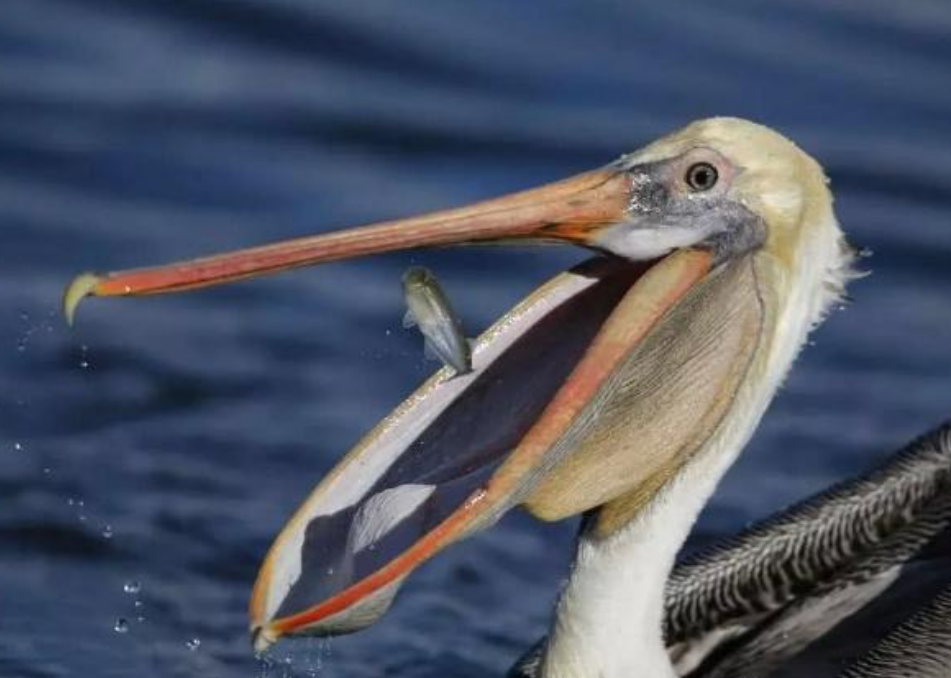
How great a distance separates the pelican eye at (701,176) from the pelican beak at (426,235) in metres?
0.11

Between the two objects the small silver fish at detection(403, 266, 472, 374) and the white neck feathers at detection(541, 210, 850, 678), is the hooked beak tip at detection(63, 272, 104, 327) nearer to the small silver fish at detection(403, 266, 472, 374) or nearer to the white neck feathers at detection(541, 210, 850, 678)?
the small silver fish at detection(403, 266, 472, 374)

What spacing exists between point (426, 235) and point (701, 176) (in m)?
0.56

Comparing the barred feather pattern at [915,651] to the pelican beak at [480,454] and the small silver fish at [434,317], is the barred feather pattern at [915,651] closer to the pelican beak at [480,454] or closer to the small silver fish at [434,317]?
the pelican beak at [480,454]

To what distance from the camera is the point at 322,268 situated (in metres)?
8.15

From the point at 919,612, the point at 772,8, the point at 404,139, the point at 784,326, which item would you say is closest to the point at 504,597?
the point at 919,612

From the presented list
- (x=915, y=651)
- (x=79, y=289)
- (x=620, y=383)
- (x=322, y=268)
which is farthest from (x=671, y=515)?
(x=322, y=268)

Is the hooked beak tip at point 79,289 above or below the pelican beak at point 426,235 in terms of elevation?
below

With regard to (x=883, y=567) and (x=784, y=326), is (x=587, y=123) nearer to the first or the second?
(x=883, y=567)

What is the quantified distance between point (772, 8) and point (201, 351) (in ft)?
11.1

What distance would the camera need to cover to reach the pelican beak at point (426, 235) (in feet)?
14.1

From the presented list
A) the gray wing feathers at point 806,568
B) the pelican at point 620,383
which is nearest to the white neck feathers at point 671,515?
the pelican at point 620,383

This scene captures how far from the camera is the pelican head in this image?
459 centimetres

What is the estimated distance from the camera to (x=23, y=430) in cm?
709

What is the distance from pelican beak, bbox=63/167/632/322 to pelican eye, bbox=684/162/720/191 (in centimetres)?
11
